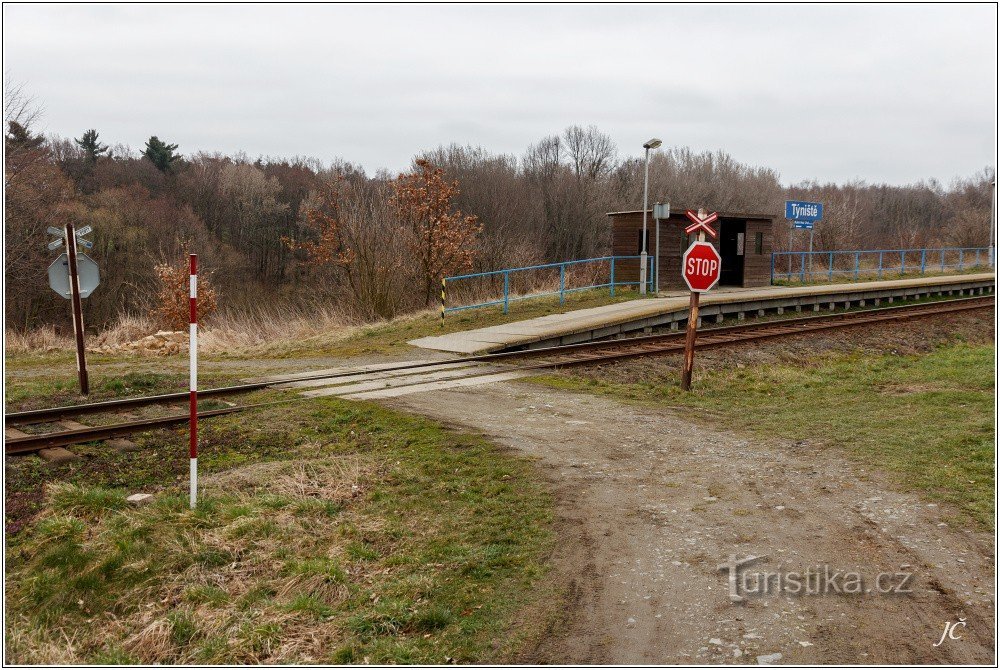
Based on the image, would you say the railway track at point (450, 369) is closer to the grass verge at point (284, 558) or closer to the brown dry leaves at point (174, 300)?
the grass verge at point (284, 558)

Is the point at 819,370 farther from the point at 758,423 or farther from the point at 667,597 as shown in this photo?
the point at 667,597

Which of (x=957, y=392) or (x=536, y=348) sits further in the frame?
(x=536, y=348)

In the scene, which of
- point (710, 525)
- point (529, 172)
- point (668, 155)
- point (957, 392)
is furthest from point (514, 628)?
point (668, 155)

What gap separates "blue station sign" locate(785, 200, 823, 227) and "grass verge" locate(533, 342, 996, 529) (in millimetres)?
14453

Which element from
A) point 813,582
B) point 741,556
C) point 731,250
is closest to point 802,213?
point 731,250

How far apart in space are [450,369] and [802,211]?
21423mm

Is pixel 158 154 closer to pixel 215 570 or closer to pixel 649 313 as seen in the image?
pixel 649 313

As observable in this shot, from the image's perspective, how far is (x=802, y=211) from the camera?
30.0 m

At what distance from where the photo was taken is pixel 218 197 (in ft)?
197

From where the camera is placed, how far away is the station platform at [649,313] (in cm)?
1583

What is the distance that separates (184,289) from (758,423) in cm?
2287

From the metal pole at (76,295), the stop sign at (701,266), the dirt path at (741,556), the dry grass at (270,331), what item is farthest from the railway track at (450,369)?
the dry grass at (270,331)

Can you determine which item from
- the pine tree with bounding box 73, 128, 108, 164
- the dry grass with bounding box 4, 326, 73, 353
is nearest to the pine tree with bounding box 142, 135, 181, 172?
the pine tree with bounding box 73, 128, 108, 164

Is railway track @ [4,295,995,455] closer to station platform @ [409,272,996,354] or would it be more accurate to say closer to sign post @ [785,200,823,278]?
station platform @ [409,272,996,354]
